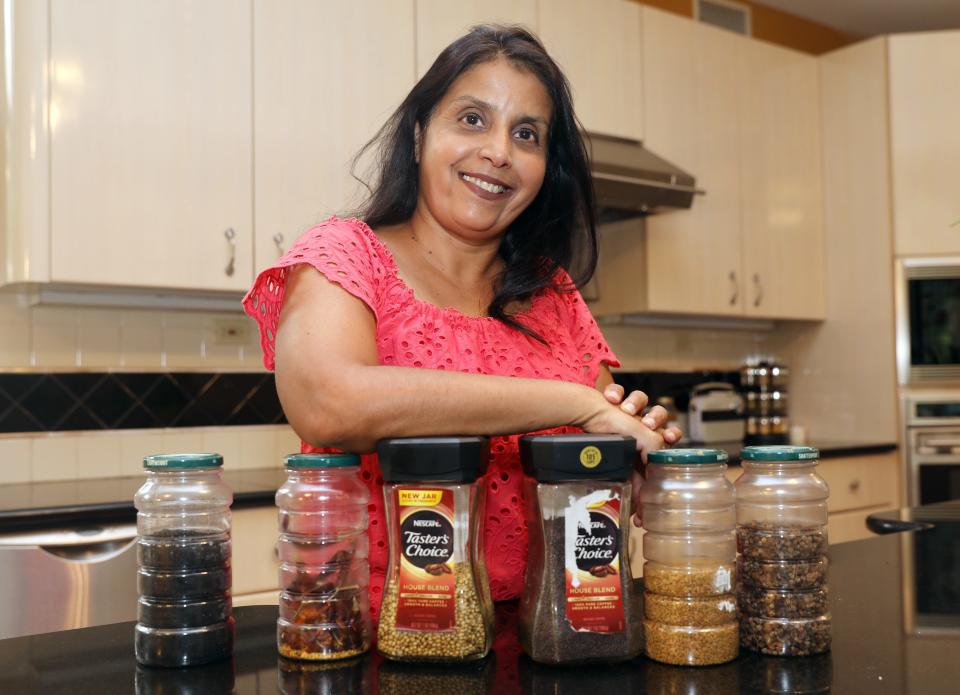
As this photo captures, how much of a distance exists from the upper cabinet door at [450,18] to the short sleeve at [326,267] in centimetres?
184

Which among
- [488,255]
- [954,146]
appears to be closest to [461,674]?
[488,255]

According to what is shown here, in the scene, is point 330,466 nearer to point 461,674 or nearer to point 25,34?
point 461,674

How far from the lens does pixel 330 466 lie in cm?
85

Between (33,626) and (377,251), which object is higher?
(377,251)

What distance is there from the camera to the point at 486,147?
1236 millimetres

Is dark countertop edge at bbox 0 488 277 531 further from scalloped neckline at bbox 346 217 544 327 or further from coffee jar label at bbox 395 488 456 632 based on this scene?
coffee jar label at bbox 395 488 456 632

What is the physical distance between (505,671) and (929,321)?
346cm

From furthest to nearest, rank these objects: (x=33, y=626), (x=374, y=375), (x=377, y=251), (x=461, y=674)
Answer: (x=33, y=626), (x=377, y=251), (x=374, y=375), (x=461, y=674)

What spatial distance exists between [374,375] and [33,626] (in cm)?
144

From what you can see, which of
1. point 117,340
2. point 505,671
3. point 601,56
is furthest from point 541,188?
point 601,56

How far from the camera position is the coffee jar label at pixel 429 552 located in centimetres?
81

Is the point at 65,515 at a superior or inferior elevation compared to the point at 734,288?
inferior

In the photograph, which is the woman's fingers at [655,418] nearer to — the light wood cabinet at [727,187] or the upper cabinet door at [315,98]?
the upper cabinet door at [315,98]

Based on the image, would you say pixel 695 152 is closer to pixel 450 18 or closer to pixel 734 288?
pixel 734 288
